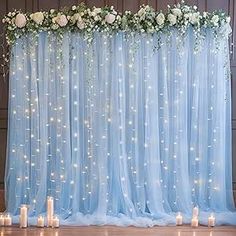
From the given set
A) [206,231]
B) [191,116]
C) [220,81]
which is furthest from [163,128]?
[206,231]

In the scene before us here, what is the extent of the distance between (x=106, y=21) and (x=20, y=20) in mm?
971

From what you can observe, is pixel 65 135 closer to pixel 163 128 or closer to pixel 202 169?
pixel 163 128

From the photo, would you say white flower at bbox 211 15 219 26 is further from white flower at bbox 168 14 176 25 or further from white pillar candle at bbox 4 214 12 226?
white pillar candle at bbox 4 214 12 226

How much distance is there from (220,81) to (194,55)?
43 cm

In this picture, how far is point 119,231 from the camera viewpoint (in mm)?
5520

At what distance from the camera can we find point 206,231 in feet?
18.3

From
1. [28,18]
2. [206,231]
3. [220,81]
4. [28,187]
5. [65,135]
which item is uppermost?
[28,18]

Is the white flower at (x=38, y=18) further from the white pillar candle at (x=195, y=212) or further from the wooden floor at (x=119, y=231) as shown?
the white pillar candle at (x=195, y=212)

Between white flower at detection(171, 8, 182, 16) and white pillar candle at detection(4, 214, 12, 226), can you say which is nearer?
white pillar candle at detection(4, 214, 12, 226)

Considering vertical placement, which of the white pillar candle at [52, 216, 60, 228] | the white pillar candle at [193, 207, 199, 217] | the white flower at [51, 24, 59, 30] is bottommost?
the white pillar candle at [52, 216, 60, 228]

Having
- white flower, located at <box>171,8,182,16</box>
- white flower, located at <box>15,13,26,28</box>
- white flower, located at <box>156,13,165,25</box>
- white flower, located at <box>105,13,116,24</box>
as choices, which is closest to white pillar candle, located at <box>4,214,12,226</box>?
white flower, located at <box>15,13,26,28</box>

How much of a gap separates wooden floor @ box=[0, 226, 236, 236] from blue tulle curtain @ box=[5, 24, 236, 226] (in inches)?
13.3

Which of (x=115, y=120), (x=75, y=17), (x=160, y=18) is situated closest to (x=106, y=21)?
(x=75, y=17)

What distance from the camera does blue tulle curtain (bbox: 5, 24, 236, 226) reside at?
6.00 meters
